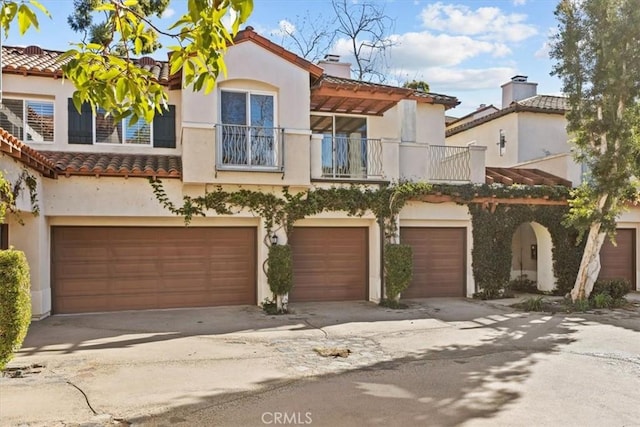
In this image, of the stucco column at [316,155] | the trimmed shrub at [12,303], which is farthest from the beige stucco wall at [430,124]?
the trimmed shrub at [12,303]

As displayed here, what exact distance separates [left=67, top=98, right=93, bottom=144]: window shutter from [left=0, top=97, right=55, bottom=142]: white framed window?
49 centimetres

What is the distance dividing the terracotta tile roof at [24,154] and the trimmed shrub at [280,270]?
215 inches

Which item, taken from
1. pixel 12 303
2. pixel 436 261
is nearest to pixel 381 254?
pixel 436 261

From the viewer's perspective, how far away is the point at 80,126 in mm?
13383

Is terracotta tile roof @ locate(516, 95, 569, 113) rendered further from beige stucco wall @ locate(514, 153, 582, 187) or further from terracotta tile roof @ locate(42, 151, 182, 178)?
terracotta tile roof @ locate(42, 151, 182, 178)

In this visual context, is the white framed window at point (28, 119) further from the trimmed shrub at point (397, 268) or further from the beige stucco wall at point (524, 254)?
the beige stucco wall at point (524, 254)

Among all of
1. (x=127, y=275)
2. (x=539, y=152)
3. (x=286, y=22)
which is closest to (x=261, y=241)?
(x=127, y=275)

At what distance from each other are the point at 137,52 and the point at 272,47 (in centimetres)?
968

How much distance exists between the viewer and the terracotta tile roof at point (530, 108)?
67.3 feet

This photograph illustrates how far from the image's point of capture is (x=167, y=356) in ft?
27.4

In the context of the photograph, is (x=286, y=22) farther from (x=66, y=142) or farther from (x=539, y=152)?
(x=66, y=142)

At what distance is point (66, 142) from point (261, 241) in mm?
5814
